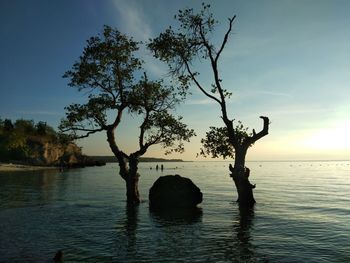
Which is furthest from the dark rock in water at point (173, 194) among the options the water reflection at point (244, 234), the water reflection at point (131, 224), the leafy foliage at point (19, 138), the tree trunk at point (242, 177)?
the leafy foliage at point (19, 138)

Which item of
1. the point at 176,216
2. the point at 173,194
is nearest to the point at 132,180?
the point at 173,194

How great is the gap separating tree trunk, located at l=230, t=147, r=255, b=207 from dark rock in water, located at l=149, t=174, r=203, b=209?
498cm

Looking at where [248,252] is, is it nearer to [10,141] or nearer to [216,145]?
[216,145]

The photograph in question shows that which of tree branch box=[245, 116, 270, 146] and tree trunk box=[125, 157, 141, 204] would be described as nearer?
tree branch box=[245, 116, 270, 146]

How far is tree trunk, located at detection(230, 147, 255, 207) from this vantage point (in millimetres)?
34062

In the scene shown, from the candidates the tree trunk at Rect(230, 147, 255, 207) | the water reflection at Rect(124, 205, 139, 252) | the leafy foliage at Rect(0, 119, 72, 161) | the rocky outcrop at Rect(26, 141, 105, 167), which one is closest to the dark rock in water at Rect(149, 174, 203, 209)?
the water reflection at Rect(124, 205, 139, 252)

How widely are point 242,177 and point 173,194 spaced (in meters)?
7.32

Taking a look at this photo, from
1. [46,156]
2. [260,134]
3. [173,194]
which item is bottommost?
[173,194]

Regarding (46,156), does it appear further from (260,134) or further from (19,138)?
(260,134)

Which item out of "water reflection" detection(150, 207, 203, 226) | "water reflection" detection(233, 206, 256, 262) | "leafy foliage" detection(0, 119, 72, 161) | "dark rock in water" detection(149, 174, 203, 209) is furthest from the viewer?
"leafy foliage" detection(0, 119, 72, 161)

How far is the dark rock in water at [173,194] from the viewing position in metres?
36.9

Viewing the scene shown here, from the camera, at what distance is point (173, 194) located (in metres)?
37.0

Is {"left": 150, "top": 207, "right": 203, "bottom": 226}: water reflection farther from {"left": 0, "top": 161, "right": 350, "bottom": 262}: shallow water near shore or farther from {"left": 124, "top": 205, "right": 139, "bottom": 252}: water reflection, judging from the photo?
{"left": 124, "top": 205, "right": 139, "bottom": 252}: water reflection

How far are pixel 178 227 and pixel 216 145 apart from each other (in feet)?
39.8
